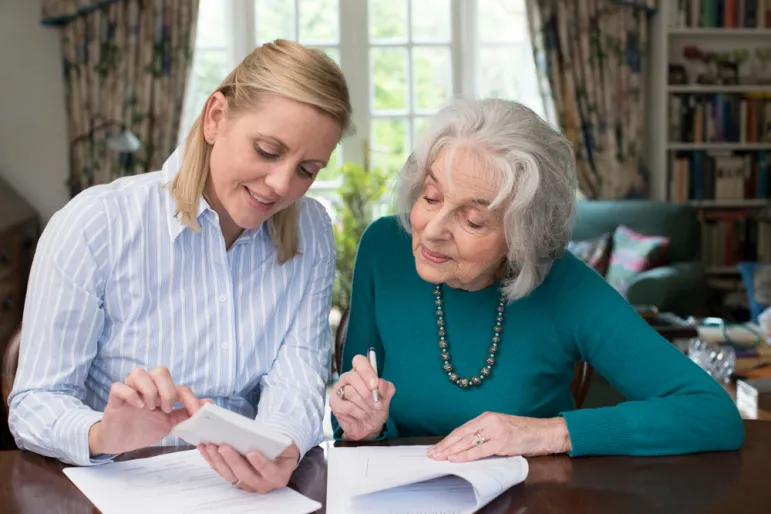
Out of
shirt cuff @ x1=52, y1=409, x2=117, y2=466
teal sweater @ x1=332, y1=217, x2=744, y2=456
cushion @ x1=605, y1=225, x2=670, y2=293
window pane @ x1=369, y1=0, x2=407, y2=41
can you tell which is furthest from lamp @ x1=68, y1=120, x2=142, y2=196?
shirt cuff @ x1=52, y1=409, x2=117, y2=466

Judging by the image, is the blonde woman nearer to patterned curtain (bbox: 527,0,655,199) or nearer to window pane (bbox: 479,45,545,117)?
patterned curtain (bbox: 527,0,655,199)

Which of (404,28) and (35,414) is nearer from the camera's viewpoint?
(35,414)

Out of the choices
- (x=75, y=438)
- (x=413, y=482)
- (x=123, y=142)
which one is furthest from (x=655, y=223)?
(x=75, y=438)

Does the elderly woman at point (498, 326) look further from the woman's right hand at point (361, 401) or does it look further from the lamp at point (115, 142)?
the lamp at point (115, 142)

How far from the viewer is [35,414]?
1314 mm

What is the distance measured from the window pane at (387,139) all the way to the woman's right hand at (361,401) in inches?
170

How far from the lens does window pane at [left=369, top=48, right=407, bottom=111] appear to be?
5.65 metres

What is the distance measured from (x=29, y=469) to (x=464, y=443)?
0.62 meters

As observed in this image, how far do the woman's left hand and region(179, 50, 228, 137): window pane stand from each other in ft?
15.0

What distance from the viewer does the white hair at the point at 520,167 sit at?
150 centimetres

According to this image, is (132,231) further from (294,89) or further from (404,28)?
(404,28)

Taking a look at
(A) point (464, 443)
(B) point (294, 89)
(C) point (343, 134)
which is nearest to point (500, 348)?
(A) point (464, 443)

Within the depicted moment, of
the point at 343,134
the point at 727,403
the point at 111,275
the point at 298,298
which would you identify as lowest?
the point at 727,403

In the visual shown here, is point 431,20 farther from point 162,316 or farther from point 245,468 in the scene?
point 245,468
